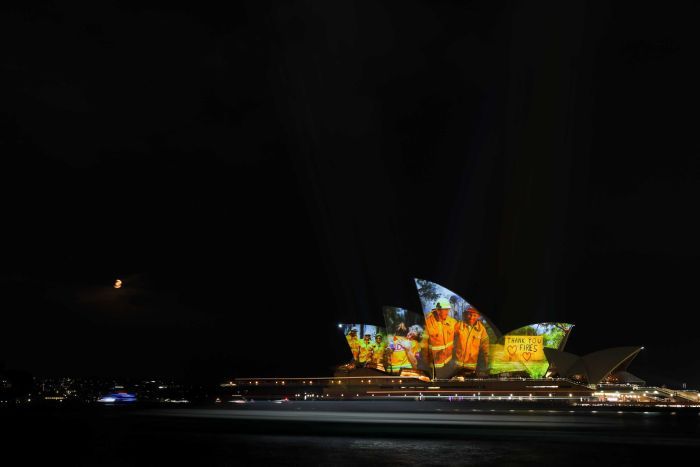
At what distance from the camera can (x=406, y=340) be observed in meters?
87.6

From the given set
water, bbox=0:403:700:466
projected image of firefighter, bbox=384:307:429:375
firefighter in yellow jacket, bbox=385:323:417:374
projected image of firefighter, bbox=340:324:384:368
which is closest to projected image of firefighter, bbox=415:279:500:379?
projected image of firefighter, bbox=384:307:429:375

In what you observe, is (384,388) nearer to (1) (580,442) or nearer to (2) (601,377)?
(2) (601,377)

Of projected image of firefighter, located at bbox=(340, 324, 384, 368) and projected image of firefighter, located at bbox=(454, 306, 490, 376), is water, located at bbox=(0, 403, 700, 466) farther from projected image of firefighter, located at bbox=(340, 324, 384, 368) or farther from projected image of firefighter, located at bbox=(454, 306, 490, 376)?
projected image of firefighter, located at bbox=(340, 324, 384, 368)

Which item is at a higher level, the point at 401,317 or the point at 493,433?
the point at 401,317

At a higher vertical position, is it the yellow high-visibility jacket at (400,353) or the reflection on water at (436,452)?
the yellow high-visibility jacket at (400,353)

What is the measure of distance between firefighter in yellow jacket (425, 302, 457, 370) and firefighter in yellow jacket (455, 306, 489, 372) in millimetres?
799

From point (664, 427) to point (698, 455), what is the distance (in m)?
10.2

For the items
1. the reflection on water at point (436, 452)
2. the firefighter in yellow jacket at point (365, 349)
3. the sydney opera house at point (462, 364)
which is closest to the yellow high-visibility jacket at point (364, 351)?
the firefighter in yellow jacket at point (365, 349)

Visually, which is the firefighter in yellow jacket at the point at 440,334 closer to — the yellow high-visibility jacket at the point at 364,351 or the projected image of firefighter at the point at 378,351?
the projected image of firefighter at the point at 378,351

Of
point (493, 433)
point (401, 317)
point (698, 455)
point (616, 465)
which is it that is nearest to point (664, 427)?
point (493, 433)

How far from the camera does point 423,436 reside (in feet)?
72.2

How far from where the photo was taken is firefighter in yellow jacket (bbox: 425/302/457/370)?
80375mm

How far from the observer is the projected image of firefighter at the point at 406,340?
86.4 m

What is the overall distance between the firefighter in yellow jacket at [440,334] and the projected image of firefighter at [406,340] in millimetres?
3189
